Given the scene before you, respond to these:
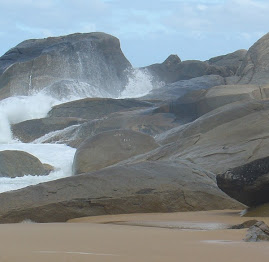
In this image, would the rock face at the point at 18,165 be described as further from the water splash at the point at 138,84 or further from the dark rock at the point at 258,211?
the water splash at the point at 138,84

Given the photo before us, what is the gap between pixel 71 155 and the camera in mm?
18891

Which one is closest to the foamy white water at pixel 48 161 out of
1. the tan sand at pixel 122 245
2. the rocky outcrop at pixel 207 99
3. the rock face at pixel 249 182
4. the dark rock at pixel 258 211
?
the rocky outcrop at pixel 207 99

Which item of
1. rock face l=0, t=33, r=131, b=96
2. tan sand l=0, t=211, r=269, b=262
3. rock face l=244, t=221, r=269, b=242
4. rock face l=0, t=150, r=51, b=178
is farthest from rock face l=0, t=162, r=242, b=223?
rock face l=0, t=33, r=131, b=96

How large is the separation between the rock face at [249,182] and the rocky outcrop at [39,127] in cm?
1832

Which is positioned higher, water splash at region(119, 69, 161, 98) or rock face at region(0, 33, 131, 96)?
rock face at region(0, 33, 131, 96)

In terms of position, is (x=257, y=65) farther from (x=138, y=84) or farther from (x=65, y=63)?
(x=65, y=63)

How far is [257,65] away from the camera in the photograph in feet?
97.5

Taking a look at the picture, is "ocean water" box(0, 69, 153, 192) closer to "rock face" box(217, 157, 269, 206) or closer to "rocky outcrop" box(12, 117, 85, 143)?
"rocky outcrop" box(12, 117, 85, 143)

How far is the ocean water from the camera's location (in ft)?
51.8

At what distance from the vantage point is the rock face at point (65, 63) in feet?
139

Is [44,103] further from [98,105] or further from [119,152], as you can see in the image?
[119,152]

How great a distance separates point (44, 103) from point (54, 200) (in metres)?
26.2

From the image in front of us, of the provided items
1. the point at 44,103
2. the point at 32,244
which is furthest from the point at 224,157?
the point at 44,103

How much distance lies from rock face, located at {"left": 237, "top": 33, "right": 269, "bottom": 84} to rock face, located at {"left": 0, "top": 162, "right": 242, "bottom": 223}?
19.6 metres
